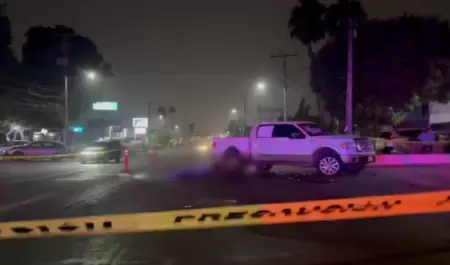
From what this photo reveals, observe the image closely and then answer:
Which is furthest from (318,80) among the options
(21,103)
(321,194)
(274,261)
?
(274,261)

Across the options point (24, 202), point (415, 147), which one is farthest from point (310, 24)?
point (24, 202)

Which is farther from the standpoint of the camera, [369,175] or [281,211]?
[369,175]

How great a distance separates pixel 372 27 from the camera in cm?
4741

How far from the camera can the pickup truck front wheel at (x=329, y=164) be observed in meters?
20.2

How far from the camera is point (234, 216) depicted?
35.7 feet

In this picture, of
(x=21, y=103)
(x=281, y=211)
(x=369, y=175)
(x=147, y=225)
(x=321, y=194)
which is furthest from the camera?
(x=21, y=103)

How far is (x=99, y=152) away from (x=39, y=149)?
28.5ft

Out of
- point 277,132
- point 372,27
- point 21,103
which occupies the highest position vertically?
point 372,27

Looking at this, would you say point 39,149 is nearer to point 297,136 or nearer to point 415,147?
point 297,136

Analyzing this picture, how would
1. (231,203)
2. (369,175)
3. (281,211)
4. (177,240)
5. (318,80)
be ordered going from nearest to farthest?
(177,240) < (281,211) < (231,203) < (369,175) < (318,80)

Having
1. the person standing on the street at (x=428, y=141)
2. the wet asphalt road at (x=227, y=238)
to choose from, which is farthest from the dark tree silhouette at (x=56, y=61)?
the wet asphalt road at (x=227, y=238)

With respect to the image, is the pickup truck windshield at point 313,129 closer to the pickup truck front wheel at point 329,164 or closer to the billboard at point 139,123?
the pickup truck front wheel at point 329,164

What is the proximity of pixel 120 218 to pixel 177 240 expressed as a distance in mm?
1377

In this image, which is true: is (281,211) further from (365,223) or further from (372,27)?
(372,27)
